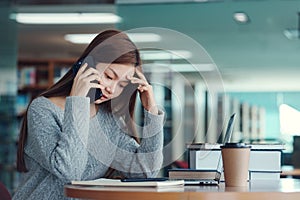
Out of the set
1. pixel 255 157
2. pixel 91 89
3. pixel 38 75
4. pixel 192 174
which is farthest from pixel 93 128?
pixel 38 75

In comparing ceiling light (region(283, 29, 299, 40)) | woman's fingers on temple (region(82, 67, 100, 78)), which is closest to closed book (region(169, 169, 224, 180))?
woman's fingers on temple (region(82, 67, 100, 78))

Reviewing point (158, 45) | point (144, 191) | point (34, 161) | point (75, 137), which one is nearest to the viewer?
point (144, 191)

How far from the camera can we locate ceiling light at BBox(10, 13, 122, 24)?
6.06 m

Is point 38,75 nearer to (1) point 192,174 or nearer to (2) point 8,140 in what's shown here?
(2) point 8,140

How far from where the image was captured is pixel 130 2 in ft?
17.7

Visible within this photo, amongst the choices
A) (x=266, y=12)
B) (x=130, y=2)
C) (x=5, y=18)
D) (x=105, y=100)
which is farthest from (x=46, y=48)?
(x=105, y=100)

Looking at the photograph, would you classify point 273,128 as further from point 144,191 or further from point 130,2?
point 144,191

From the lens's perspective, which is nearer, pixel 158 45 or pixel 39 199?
pixel 39 199

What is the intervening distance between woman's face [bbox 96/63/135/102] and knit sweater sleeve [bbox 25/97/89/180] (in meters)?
0.09

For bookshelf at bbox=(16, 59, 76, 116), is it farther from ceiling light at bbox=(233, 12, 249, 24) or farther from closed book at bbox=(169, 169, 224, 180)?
closed book at bbox=(169, 169, 224, 180)

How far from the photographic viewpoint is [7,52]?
6570mm

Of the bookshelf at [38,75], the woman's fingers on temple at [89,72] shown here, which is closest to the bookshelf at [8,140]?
the bookshelf at [38,75]

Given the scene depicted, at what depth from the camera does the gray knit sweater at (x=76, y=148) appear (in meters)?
1.75

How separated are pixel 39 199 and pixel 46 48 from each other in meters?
6.17
